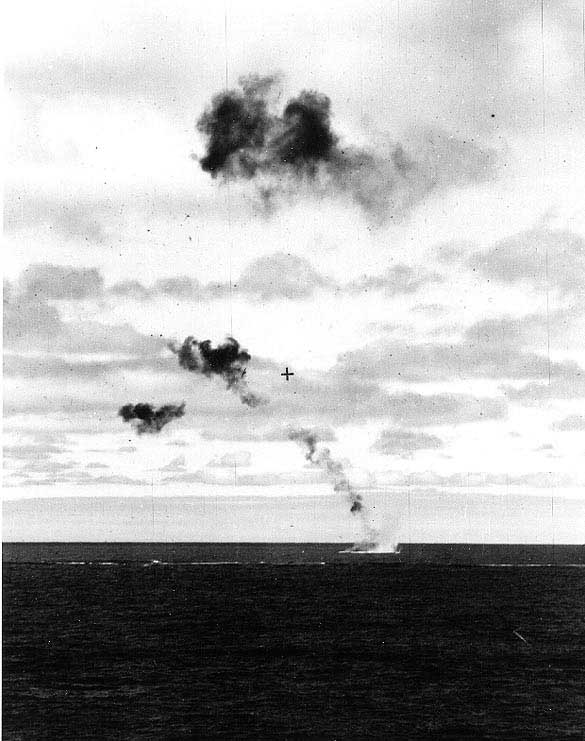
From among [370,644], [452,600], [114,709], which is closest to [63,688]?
[114,709]

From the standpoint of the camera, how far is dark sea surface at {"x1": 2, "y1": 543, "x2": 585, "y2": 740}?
67.0 meters

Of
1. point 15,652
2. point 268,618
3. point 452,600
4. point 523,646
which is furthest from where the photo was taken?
point 452,600

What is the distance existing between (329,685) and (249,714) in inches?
544

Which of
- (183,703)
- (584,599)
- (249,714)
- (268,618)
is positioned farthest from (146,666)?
(584,599)

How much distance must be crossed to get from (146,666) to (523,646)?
49.3m

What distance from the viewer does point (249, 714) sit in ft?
231

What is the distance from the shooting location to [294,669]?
298 ft

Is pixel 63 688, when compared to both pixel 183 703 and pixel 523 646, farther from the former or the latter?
pixel 523 646

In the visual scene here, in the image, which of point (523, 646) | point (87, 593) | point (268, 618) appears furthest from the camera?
point (87, 593)

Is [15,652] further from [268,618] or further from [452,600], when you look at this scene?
[452,600]

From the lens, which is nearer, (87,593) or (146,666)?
(146,666)

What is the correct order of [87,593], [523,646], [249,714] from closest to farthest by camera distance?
[249,714], [523,646], [87,593]

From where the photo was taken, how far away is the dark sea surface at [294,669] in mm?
67000

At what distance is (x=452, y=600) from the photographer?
167750mm
